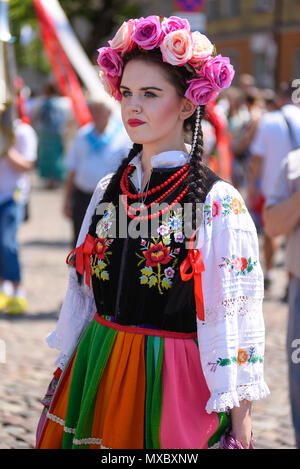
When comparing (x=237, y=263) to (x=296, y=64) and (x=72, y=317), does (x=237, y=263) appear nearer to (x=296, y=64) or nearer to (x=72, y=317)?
(x=72, y=317)

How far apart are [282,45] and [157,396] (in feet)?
104

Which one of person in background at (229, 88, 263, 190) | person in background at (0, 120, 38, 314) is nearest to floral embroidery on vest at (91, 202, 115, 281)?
person in background at (0, 120, 38, 314)

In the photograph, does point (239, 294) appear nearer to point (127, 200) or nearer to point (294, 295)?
point (127, 200)

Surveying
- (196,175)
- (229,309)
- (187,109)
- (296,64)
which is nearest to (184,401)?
(229,309)

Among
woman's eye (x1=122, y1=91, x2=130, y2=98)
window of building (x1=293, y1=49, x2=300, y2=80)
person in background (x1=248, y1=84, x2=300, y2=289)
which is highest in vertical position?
window of building (x1=293, y1=49, x2=300, y2=80)

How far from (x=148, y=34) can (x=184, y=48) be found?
13 centimetres

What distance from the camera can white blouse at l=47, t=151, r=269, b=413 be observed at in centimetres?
254

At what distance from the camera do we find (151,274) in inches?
104

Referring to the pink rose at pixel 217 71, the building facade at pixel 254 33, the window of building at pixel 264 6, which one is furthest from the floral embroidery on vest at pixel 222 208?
the window of building at pixel 264 6

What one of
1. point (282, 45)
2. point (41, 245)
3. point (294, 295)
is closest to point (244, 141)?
point (41, 245)

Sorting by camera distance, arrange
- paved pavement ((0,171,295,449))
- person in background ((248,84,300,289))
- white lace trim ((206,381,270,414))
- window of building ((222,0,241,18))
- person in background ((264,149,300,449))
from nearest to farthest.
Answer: white lace trim ((206,381,270,414))
person in background ((264,149,300,449))
paved pavement ((0,171,295,449))
person in background ((248,84,300,289))
window of building ((222,0,241,18))

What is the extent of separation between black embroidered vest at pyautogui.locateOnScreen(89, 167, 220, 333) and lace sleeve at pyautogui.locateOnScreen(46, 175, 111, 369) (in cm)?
20

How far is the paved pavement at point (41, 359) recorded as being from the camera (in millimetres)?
4379

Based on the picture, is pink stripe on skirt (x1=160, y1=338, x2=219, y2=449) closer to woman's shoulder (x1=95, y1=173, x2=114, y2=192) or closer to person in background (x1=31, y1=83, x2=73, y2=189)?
woman's shoulder (x1=95, y1=173, x2=114, y2=192)
